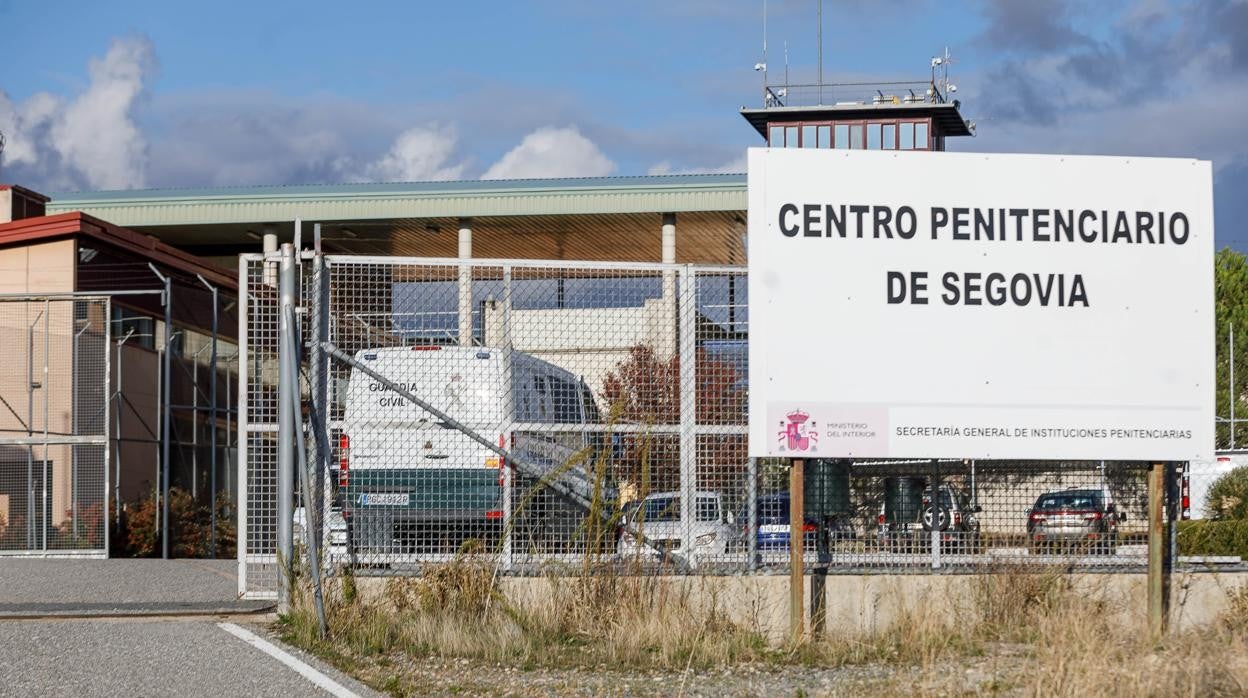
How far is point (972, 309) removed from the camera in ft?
34.6

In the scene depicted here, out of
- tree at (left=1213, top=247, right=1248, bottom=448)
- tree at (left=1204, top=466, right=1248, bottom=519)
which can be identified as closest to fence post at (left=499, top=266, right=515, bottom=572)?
tree at (left=1204, top=466, right=1248, bottom=519)

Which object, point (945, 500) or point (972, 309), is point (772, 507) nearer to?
point (945, 500)

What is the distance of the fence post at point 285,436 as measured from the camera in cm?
1032

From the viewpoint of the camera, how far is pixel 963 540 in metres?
11.1

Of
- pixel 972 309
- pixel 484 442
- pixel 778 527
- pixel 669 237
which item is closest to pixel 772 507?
pixel 778 527

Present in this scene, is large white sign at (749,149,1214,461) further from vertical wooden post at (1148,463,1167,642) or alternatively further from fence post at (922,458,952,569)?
fence post at (922,458,952,569)

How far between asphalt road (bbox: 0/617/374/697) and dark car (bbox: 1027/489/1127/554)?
523 centimetres

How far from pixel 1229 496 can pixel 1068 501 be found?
13350 millimetres

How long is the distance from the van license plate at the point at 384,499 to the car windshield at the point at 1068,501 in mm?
4670

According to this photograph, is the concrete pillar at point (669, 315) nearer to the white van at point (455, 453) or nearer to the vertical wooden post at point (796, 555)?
the white van at point (455, 453)

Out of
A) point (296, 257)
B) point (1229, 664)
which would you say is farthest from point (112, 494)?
point (1229, 664)

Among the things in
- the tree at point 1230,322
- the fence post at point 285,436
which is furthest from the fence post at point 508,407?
the tree at point 1230,322

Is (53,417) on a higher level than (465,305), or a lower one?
lower

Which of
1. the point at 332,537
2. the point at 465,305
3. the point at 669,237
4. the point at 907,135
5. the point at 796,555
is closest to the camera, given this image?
the point at 796,555
